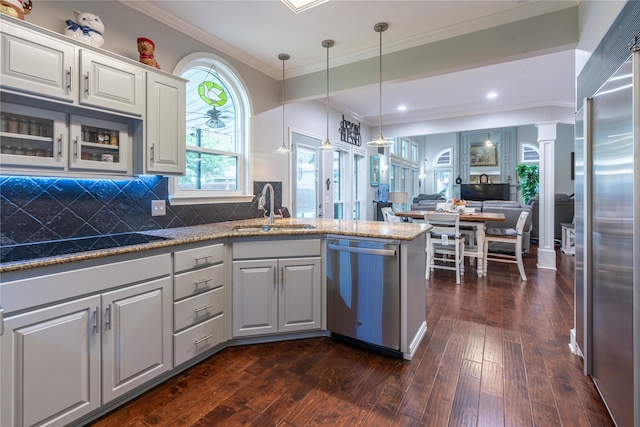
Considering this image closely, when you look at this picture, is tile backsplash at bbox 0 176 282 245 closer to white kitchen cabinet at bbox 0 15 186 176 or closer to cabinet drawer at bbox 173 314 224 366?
white kitchen cabinet at bbox 0 15 186 176

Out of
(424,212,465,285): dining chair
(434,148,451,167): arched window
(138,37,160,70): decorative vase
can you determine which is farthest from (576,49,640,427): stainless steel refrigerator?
(434,148,451,167): arched window

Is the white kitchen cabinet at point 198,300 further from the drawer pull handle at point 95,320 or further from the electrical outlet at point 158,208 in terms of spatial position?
the electrical outlet at point 158,208

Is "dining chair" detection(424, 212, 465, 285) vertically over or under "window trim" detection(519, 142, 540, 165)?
under

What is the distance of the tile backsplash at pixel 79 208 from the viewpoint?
1.75 m

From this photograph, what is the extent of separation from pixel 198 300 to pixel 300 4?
2329 mm

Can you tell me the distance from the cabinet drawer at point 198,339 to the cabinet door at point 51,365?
458 millimetres

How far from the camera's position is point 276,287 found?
235cm

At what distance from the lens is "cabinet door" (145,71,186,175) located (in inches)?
83.5

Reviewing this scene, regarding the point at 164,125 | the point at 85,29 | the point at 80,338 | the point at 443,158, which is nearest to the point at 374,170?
the point at 164,125

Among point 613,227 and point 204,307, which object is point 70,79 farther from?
point 613,227

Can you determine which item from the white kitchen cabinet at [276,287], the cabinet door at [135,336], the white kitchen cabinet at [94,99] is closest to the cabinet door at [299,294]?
the white kitchen cabinet at [276,287]

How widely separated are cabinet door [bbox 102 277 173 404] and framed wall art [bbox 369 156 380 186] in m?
5.15

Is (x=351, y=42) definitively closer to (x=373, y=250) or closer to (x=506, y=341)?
(x=373, y=250)

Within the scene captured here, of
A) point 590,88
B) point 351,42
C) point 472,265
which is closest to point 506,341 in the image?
point 590,88
